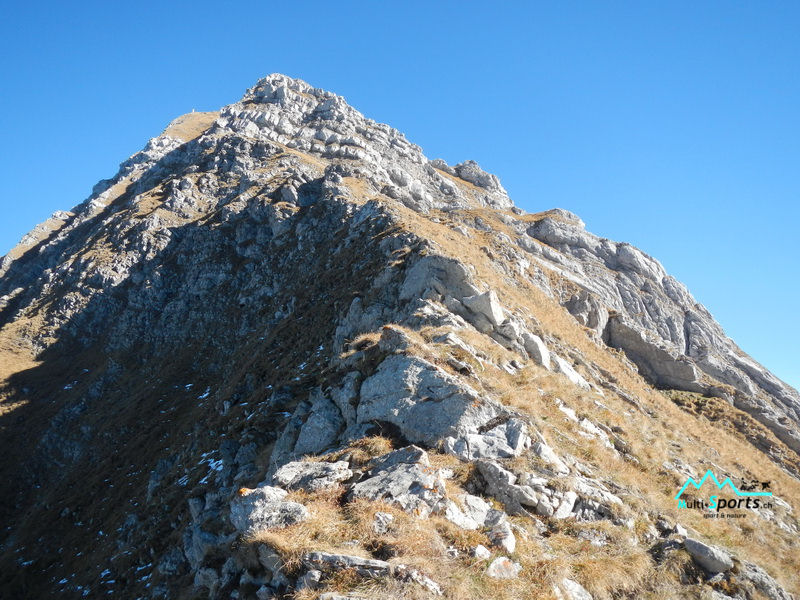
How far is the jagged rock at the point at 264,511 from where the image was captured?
26.2 feet

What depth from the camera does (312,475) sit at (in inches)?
401

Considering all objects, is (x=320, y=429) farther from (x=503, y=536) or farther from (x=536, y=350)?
(x=536, y=350)

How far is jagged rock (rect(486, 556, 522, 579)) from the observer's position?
6.98 m

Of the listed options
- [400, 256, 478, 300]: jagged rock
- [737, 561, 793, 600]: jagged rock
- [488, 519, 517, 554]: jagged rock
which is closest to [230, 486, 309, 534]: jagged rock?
[488, 519, 517, 554]: jagged rock

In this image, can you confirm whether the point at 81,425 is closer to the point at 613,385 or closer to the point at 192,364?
the point at 192,364

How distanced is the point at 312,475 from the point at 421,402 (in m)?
3.91

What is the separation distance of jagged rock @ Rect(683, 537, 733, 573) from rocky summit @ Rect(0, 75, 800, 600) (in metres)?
0.04

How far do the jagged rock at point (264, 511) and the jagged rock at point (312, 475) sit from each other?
99cm

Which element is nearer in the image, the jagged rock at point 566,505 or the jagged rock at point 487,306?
the jagged rock at point 566,505

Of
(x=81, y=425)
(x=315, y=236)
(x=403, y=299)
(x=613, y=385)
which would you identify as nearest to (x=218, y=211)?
(x=315, y=236)

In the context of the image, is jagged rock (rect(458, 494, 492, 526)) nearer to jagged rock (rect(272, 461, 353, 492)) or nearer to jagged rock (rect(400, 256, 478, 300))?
jagged rock (rect(272, 461, 353, 492))

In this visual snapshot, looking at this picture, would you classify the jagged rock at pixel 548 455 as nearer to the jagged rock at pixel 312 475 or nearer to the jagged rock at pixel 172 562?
the jagged rock at pixel 312 475

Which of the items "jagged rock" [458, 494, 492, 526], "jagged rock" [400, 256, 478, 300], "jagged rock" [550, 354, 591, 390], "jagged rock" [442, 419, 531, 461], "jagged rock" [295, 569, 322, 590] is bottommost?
"jagged rock" [295, 569, 322, 590]

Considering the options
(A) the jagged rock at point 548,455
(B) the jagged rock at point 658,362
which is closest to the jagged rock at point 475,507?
(A) the jagged rock at point 548,455
